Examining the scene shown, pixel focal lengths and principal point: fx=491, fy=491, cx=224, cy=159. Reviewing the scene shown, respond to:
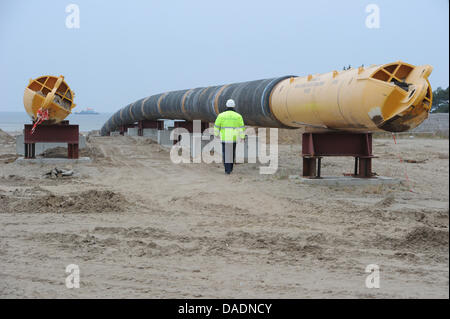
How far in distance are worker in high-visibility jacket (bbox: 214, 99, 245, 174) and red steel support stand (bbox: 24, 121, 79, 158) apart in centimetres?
380

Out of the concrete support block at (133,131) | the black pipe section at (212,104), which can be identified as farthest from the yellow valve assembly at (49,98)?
the concrete support block at (133,131)

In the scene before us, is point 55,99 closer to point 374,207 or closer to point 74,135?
point 74,135

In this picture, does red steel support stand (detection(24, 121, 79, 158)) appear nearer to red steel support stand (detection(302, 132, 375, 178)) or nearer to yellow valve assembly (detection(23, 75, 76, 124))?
yellow valve assembly (detection(23, 75, 76, 124))

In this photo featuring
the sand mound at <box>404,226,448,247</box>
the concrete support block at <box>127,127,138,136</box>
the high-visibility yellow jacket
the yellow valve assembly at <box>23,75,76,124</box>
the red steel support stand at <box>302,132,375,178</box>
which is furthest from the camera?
the concrete support block at <box>127,127,138,136</box>

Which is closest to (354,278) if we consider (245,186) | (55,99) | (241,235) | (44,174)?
(241,235)

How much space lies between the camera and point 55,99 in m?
11.7

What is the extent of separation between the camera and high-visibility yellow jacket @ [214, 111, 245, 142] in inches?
424

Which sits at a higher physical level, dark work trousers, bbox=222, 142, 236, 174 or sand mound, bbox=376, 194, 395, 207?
dark work trousers, bbox=222, 142, 236, 174

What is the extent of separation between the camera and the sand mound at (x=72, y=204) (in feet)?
22.2

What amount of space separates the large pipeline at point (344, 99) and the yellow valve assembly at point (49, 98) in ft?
13.5

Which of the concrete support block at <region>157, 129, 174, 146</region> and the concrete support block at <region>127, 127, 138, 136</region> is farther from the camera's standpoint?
the concrete support block at <region>127, 127, 138, 136</region>

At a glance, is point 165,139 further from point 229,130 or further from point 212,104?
point 229,130

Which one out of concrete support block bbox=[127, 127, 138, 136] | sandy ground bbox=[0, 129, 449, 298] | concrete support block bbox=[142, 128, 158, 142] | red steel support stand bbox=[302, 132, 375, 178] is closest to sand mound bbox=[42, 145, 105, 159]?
sandy ground bbox=[0, 129, 449, 298]

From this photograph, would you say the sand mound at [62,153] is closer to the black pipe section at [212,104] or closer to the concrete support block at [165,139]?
the concrete support block at [165,139]
